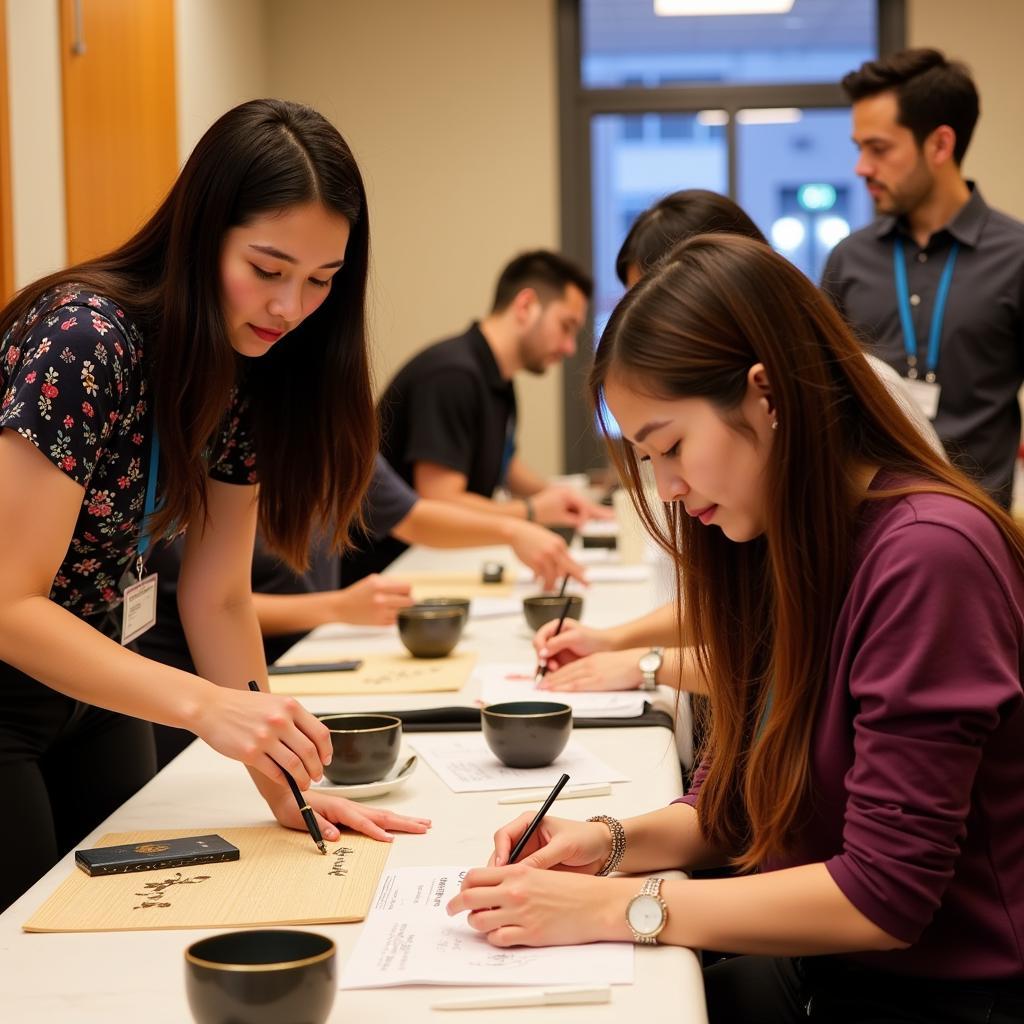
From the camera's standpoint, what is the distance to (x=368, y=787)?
144cm

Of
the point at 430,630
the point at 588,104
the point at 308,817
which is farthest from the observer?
the point at 588,104

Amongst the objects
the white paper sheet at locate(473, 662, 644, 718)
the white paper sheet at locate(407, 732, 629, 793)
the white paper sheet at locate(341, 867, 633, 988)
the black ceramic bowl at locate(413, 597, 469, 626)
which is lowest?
the white paper sheet at locate(473, 662, 644, 718)

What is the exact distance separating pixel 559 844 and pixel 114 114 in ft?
12.0

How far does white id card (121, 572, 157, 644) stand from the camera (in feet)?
5.41

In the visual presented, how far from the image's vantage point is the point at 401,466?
153 inches

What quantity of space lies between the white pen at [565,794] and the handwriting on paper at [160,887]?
35cm

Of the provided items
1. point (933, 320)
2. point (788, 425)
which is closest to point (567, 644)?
point (788, 425)

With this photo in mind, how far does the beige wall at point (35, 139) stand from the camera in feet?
11.6

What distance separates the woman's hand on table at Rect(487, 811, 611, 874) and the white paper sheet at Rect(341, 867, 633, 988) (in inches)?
3.2

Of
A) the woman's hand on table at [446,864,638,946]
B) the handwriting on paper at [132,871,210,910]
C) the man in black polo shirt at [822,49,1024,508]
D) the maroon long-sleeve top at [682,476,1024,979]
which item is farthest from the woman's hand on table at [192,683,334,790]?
the man in black polo shirt at [822,49,1024,508]

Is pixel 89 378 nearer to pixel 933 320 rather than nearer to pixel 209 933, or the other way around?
pixel 209 933

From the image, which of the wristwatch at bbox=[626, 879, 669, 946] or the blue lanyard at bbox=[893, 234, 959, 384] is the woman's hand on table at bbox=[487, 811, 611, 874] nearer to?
the wristwatch at bbox=[626, 879, 669, 946]

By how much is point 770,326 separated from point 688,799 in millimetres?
497

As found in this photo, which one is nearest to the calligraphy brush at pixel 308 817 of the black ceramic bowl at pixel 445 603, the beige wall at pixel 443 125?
the black ceramic bowl at pixel 445 603
